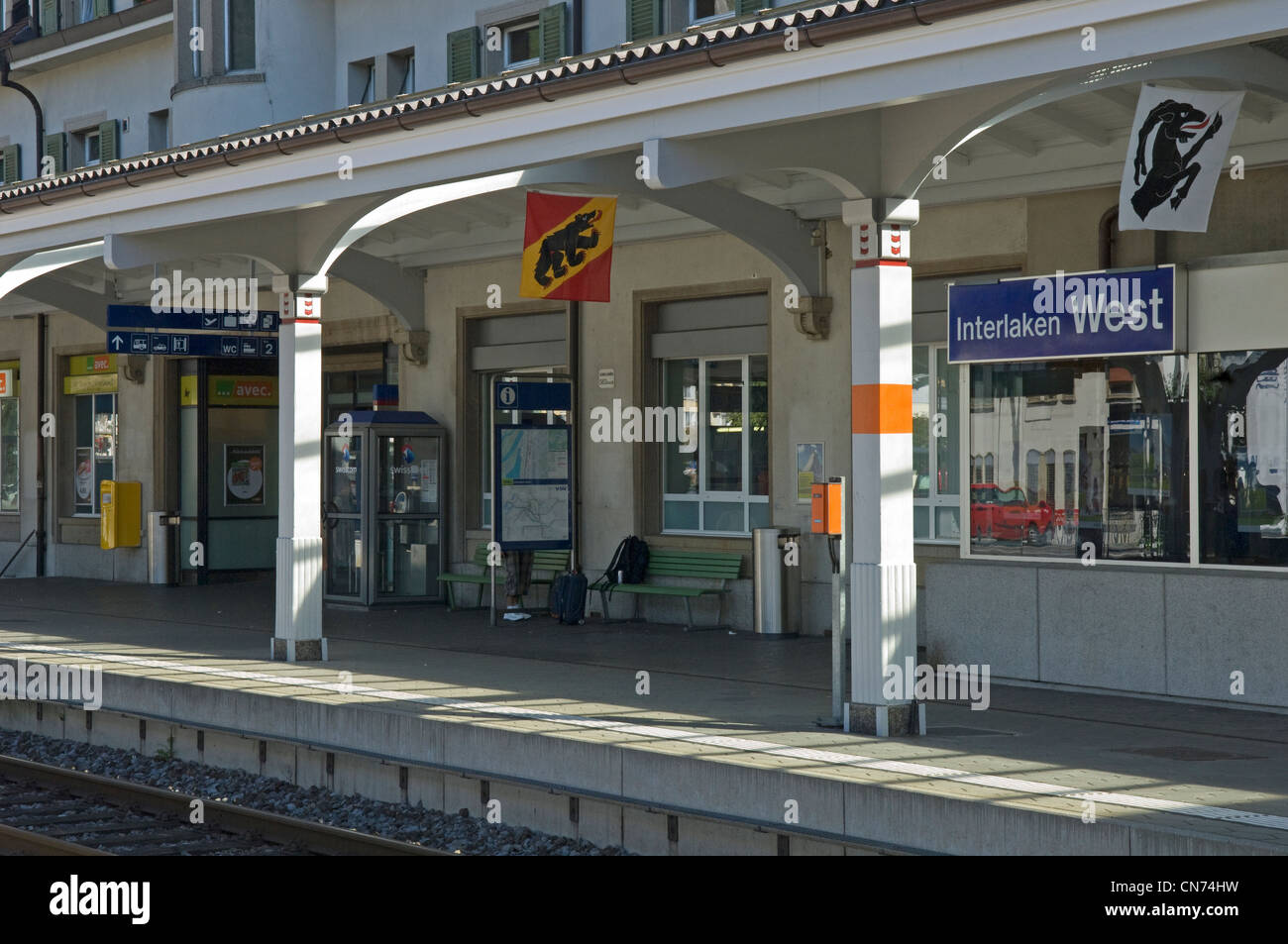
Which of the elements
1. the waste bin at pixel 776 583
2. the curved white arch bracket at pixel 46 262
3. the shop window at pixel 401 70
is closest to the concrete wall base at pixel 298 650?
the waste bin at pixel 776 583

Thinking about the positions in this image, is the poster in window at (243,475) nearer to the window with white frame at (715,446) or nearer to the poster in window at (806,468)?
the window with white frame at (715,446)

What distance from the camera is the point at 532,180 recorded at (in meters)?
10.6

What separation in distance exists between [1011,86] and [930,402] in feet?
19.5

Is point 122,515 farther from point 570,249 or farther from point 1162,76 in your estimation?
point 1162,76

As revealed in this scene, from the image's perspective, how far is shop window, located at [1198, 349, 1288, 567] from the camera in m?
10.0

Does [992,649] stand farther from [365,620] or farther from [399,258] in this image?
[399,258]

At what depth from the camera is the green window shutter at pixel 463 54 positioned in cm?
1764

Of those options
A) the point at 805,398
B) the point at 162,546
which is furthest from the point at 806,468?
the point at 162,546

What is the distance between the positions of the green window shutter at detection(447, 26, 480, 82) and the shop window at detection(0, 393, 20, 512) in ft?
39.3

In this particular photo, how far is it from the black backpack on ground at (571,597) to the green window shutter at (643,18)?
18.2 ft

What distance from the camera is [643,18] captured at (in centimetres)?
1551

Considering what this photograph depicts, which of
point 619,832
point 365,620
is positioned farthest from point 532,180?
point 365,620

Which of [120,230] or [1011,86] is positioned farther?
[120,230]

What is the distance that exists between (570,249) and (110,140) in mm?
13926
